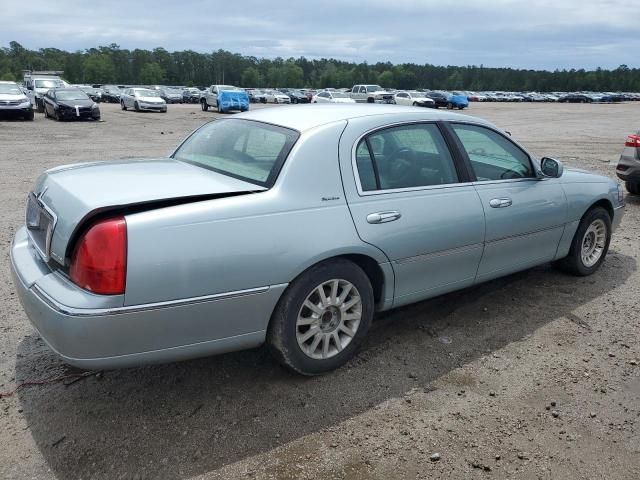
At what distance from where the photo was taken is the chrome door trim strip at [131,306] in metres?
2.59

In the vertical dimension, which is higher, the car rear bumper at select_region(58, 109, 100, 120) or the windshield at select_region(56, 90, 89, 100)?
the windshield at select_region(56, 90, 89, 100)

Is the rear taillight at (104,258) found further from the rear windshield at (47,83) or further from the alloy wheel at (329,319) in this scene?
the rear windshield at (47,83)

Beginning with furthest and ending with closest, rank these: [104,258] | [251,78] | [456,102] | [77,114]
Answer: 1. [251,78]
2. [456,102]
3. [77,114]
4. [104,258]

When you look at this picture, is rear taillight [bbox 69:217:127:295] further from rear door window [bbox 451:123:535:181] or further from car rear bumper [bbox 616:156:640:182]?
car rear bumper [bbox 616:156:640:182]

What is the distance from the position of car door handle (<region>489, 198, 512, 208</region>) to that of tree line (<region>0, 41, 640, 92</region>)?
135m

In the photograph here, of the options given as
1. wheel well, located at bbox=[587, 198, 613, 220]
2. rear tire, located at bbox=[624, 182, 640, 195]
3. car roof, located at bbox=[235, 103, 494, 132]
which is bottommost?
rear tire, located at bbox=[624, 182, 640, 195]

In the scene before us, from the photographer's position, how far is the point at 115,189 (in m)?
2.95

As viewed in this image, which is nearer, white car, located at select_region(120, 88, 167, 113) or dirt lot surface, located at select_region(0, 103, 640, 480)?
dirt lot surface, located at select_region(0, 103, 640, 480)

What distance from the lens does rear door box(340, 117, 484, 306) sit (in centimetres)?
344

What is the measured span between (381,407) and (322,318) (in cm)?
62

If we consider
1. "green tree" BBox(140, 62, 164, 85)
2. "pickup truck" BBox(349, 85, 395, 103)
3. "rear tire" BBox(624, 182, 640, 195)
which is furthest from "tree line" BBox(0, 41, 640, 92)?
"rear tire" BBox(624, 182, 640, 195)

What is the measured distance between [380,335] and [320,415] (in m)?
1.10

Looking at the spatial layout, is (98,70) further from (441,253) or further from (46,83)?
(441,253)

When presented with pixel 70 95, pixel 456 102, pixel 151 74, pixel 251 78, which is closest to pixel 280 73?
pixel 251 78
